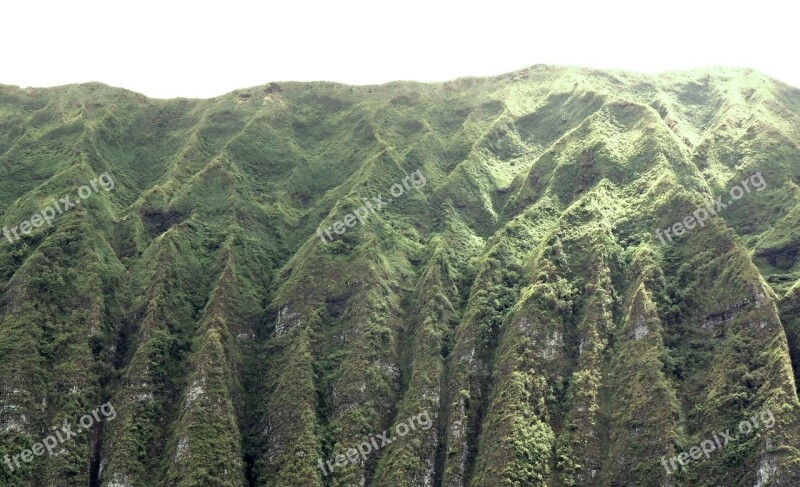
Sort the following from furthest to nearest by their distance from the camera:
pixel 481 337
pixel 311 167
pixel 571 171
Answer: pixel 311 167 → pixel 571 171 → pixel 481 337

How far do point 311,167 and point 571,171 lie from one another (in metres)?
62.8

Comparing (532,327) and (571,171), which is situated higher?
(571,171)

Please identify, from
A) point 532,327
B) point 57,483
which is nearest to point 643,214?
point 532,327

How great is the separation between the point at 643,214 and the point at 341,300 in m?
62.1

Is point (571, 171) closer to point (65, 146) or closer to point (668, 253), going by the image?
point (668, 253)

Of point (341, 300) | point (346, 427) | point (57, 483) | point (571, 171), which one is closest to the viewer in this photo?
point (57, 483)

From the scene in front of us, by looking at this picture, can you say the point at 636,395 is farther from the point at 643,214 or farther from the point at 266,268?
the point at 266,268

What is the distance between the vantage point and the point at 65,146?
7185 inches

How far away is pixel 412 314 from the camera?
5837 inches

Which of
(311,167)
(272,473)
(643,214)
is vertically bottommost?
(272,473)

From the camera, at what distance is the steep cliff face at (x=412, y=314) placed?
12081 cm

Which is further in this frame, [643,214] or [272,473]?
[643,214]

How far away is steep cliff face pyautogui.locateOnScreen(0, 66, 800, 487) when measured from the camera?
121 meters

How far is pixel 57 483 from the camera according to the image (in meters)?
118
